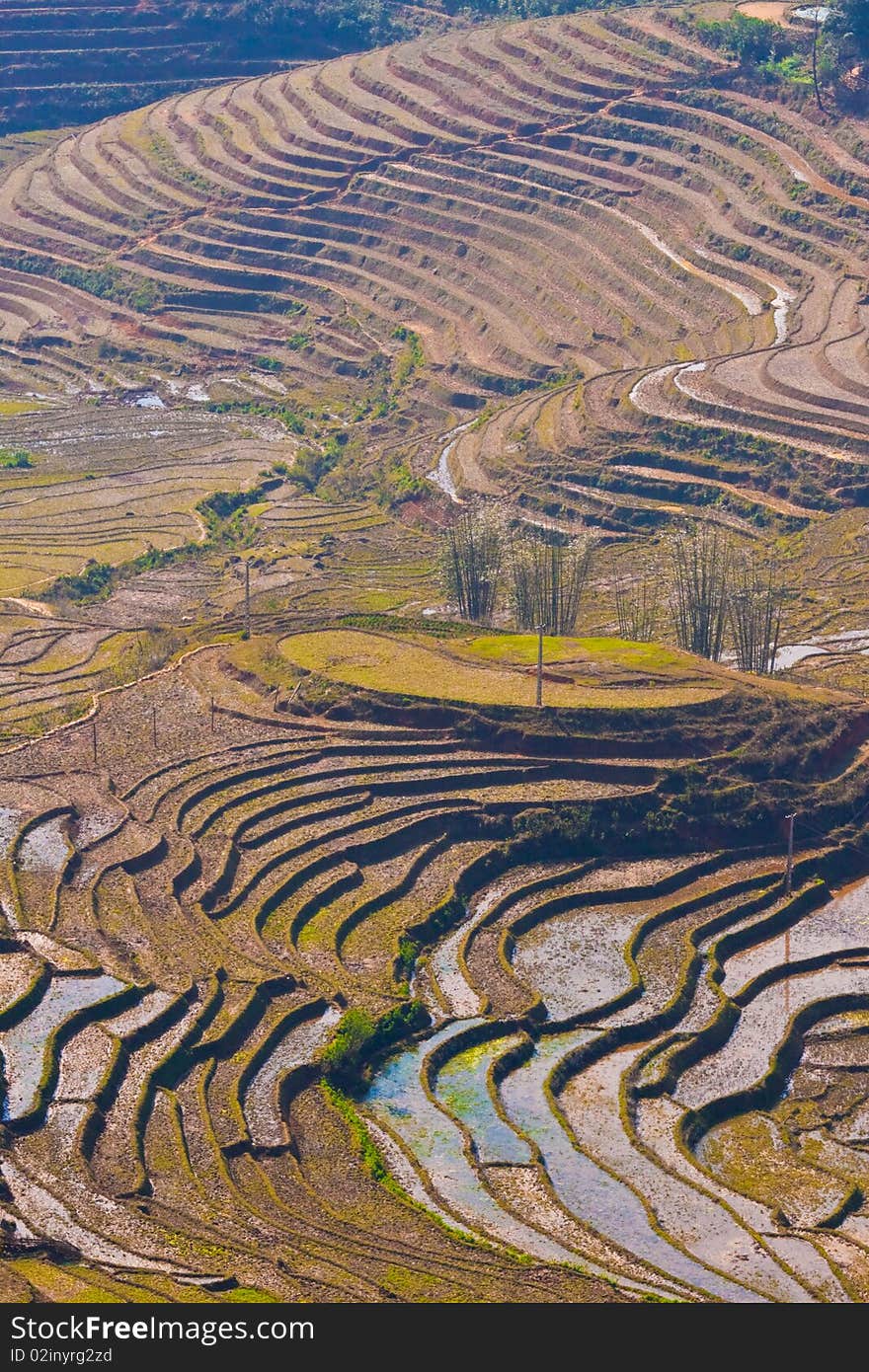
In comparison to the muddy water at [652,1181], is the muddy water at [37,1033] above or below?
above

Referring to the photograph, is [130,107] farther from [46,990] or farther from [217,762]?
[46,990]

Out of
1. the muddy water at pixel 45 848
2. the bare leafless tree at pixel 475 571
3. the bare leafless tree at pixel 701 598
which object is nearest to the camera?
the muddy water at pixel 45 848

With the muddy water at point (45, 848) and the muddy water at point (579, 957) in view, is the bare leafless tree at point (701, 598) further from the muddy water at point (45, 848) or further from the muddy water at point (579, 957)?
the muddy water at point (45, 848)

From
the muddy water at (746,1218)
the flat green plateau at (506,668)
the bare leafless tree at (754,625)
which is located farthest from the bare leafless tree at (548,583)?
the muddy water at (746,1218)

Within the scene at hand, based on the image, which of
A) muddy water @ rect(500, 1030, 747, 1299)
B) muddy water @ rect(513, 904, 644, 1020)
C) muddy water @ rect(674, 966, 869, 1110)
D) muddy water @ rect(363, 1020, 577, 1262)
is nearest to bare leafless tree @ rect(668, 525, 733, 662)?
muddy water @ rect(513, 904, 644, 1020)

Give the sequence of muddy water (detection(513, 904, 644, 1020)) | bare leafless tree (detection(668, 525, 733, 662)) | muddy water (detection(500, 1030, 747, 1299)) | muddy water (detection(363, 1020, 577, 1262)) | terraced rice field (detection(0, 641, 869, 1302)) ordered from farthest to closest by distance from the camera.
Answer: bare leafless tree (detection(668, 525, 733, 662)), muddy water (detection(513, 904, 644, 1020)), muddy water (detection(363, 1020, 577, 1262)), muddy water (detection(500, 1030, 747, 1299)), terraced rice field (detection(0, 641, 869, 1302))

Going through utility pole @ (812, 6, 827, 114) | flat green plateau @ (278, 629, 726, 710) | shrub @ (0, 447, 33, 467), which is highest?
utility pole @ (812, 6, 827, 114)

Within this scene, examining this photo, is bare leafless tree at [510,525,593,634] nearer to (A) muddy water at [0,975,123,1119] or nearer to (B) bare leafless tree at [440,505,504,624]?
(B) bare leafless tree at [440,505,504,624]
